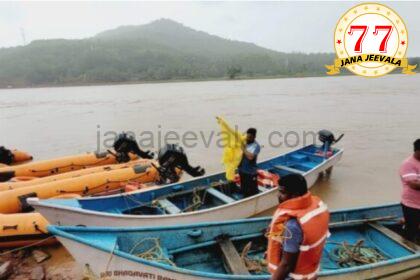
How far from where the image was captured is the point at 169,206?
6.98 m

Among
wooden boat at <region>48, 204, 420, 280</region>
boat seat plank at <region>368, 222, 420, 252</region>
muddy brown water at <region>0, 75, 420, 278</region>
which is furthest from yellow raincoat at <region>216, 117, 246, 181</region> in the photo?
muddy brown water at <region>0, 75, 420, 278</region>

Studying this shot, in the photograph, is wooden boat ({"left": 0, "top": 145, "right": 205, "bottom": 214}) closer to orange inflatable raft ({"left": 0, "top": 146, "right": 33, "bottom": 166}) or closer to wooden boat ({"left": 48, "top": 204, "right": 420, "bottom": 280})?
wooden boat ({"left": 48, "top": 204, "right": 420, "bottom": 280})

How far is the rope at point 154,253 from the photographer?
187 inches

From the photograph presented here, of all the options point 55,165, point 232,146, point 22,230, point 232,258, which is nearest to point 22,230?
point 22,230

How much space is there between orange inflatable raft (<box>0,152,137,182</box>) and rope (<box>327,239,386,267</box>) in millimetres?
7607

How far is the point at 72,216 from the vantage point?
18.9 feet

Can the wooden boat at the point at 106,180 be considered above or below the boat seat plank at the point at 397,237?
above

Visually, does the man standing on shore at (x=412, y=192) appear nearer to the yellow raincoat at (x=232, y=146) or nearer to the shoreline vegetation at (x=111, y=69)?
the yellow raincoat at (x=232, y=146)

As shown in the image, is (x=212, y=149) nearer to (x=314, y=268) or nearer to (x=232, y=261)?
(x=232, y=261)

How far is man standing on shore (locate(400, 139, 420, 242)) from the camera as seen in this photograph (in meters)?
4.79

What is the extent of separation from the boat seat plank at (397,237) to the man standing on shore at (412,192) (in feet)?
0.42

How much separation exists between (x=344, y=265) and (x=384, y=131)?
51.7 ft

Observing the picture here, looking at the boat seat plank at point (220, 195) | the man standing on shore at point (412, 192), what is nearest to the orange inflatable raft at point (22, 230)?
the boat seat plank at point (220, 195)

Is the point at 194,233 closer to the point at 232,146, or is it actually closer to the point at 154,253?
the point at 154,253
